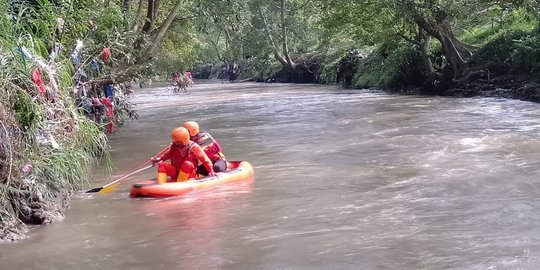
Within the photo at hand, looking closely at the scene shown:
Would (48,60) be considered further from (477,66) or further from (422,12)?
(477,66)

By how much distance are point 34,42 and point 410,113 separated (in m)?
10.6

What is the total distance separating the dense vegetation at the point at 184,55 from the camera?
5277 mm

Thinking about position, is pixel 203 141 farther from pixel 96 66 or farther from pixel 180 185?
pixel 96 66

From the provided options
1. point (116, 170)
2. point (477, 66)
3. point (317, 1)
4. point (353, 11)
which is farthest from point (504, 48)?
point (116, 170)

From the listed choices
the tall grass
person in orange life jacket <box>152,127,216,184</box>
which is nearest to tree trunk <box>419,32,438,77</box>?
→ person in orange life jacket <box>152,127,216,184</box>

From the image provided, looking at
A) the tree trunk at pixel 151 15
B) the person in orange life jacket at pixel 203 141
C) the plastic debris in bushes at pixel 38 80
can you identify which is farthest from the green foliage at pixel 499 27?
the plastic debris in bushes at pixel 38 80

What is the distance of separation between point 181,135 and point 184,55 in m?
15.2

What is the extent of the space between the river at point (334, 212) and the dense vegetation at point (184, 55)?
663mm

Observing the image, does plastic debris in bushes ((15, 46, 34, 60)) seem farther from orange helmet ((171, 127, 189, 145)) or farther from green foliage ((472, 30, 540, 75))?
green foliage ((472, 30, 540, 75))

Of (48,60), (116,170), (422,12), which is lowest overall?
(116,170)

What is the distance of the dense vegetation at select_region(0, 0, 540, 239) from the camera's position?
5.28 m

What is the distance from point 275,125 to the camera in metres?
13.9

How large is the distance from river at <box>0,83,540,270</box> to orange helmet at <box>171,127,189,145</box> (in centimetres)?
70

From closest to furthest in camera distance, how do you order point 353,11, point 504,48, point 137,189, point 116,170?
point 137,189
point 116,170
point 504,48
point 353,11
